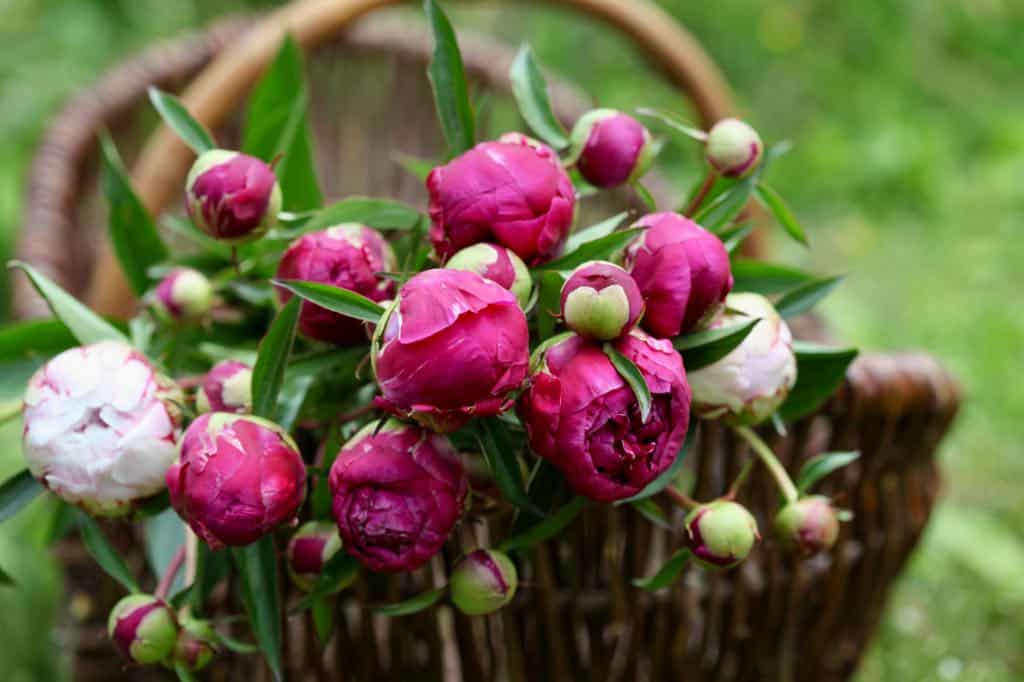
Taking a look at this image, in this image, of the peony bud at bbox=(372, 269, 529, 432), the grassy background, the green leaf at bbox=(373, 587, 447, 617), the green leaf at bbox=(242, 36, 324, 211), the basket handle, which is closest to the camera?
the peony bud at bbox=(372, 269, 529, 432)

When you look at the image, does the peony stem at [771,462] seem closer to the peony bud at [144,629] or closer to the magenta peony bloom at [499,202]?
the magenta peony bloom at [499,202]

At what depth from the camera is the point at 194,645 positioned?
418 mm

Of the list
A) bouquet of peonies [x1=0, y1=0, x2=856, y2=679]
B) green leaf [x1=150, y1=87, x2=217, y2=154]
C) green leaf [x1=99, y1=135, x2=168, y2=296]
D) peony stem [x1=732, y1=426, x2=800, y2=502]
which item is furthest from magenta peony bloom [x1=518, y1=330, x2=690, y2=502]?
green leaf [x1=99, y1=135, x2=168, y2=296]

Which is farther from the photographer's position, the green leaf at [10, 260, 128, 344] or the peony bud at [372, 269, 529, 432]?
the green leaf at [10, 260, 128, 344]

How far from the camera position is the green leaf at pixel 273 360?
393 mm

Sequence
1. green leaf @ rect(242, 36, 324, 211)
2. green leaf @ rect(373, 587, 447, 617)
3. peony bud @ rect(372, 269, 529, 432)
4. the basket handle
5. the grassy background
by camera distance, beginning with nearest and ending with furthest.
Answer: peony bud @ rect(372, 269, 529, 432) < green leaf @ rect(373, 587, 447, 617) < green leaf @ rect(242, 36, 324, 211) < the basket handle < the grassy background

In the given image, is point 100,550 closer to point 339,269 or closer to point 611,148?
point 339,269

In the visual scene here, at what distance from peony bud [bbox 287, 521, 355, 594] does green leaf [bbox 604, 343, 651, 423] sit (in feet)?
0.43

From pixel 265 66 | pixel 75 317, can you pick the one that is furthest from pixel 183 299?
pixel 265 66

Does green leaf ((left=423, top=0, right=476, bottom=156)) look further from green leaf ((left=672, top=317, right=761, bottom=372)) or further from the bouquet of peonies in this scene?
green leaf ((left=672, top=317, right=761, bottom=372))

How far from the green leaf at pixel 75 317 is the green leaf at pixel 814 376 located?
28cm

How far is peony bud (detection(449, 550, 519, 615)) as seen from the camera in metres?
0.40

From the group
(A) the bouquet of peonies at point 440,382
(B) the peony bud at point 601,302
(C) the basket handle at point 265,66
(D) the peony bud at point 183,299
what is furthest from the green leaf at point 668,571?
(C) the basket handle at point 265,66

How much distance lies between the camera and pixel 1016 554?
1.04m
